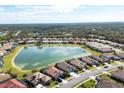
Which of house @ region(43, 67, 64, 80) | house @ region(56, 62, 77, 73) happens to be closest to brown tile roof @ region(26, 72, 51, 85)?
house @ region(43, 67, 64, 80)

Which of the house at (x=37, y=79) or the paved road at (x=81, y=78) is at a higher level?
the house at (x=37, y=79)

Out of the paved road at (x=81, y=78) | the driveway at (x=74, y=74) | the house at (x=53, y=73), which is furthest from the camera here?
the driveway at (x=74, y=74)

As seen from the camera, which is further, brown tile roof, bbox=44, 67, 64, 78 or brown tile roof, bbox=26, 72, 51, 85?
brown tile roof, bbox=44, 67, 64, 78

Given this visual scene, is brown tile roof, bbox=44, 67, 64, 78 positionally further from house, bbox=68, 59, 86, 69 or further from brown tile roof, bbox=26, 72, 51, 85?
house, bbox=68, 59, 86, 69

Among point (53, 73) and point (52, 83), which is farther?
point (53, 73)

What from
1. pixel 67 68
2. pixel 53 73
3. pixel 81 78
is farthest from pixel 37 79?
pixel 67 68

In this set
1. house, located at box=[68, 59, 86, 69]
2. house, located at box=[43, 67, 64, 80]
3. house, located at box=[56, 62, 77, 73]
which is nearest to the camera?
house, located at box=[43, 67, 64, 80]

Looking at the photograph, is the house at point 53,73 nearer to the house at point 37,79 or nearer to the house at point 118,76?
the house at point 37,79

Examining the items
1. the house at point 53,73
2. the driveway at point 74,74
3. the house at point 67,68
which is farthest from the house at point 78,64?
the house at point 53,73

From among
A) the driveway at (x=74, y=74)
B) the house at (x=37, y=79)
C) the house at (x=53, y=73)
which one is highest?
the house at (x=37, y=79)

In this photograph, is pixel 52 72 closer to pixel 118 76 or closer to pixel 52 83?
pixel 52 83
